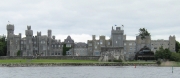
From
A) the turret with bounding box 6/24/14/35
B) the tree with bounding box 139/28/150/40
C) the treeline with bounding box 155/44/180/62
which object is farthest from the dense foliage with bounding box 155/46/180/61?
the turret with bounding box 6/24/14/35

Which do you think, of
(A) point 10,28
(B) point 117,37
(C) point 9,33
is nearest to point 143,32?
(B) point 117,37

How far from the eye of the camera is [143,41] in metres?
114

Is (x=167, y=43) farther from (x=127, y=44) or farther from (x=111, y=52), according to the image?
(x=111, y=52)

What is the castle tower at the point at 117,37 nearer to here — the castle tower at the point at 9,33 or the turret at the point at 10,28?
the castle tower at the point at 9,33

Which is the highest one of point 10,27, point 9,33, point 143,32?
point 10,27

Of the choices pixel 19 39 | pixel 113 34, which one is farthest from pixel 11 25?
pixel 113 34

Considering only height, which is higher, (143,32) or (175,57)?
(143,32)

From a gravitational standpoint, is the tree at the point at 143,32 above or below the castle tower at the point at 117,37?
above

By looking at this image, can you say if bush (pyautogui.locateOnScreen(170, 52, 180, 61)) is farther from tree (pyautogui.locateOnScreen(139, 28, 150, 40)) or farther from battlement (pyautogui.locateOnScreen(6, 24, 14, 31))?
battlement (pyautogui.locateOnScreen(6, 24, 14, 31))

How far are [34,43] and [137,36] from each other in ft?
94.7

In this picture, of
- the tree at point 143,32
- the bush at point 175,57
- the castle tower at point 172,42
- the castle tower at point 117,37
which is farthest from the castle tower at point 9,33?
the bush at point 175,57
